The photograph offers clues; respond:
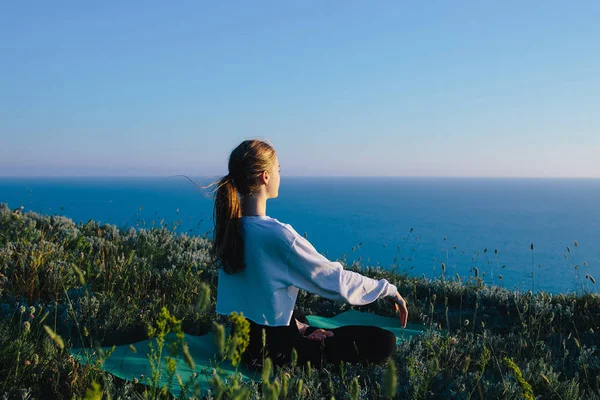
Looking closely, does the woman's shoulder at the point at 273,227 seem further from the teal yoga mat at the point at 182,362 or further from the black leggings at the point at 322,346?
the teal yoga mat at the point at 182,362

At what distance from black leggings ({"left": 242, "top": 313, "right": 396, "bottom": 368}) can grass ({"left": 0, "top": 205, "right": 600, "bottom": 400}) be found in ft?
0.32

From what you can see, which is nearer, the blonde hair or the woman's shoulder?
the woman's shoulder

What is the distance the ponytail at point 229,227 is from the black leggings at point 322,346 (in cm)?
49

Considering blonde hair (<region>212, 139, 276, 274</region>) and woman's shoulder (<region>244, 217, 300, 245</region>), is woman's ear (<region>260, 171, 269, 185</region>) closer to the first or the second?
blonde hair (<region>212, 139, 276, 274</region>)

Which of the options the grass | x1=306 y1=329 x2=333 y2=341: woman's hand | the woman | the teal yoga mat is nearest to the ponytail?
the woman

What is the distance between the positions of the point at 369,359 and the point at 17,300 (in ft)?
12.0

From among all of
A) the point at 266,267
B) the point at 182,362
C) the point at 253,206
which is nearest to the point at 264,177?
the point at 253,206

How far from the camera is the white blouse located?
330 cm

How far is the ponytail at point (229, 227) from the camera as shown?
342cm

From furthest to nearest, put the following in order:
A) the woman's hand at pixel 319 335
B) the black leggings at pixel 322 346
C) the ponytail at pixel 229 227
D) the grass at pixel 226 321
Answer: the woman's hand at pixel 319 335 → the black leggings at pixel 322 346 → the ponytail at pixel 229 227 → the grass at pixel 226 321

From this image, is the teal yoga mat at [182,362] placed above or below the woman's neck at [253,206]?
below

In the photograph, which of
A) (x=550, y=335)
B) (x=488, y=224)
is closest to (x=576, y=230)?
(x=488, y=224)

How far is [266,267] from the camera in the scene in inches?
132

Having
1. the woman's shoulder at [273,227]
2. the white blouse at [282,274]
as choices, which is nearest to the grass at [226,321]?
the white blouse at [282,274]
